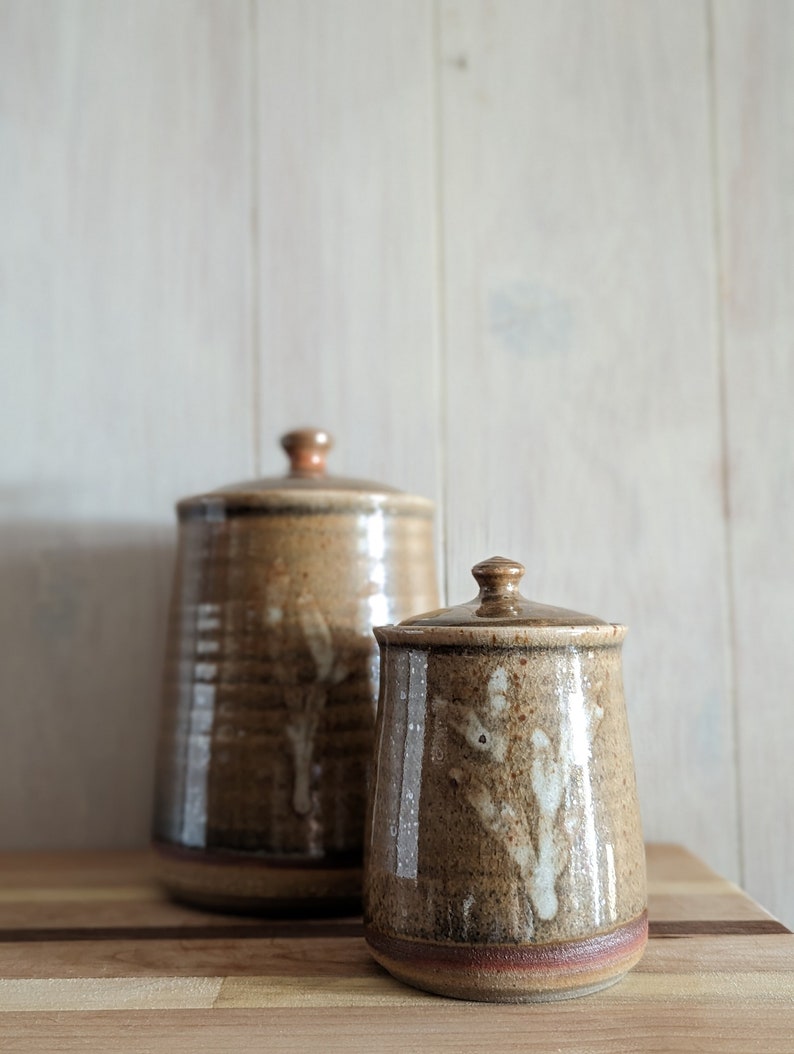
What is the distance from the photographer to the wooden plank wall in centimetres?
87

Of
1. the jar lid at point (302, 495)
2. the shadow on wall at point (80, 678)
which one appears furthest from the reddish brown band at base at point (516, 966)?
the shadow on wall at point (80, 678)

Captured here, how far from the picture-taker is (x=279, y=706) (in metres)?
0.67

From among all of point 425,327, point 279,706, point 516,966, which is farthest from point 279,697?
point 425,327

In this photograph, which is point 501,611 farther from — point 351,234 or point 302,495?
point 351,234

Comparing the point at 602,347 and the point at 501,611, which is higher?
the point at 602,347

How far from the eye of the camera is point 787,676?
869 mm

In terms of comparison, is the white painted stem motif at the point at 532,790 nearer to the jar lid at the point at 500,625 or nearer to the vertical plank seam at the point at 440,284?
the jar lid at the point at 500,625

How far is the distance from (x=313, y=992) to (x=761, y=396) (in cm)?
64

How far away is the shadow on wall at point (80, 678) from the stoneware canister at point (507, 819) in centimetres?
40

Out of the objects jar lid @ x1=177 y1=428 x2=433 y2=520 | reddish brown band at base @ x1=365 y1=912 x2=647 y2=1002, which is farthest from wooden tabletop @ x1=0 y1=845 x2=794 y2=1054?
jar lid @ x1=177 y1=428 x2=433 y2=520

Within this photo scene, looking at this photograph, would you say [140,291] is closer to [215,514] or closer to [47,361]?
[47,361]

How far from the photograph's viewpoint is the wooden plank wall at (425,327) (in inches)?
34.4

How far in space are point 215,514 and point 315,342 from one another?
258 millimetres

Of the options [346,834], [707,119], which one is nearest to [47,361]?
[346,834]
